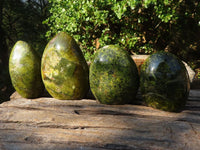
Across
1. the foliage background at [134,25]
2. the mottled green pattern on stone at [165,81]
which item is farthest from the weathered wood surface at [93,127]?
the foliage background at [134,25]

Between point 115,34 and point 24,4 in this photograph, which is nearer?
point 115,34

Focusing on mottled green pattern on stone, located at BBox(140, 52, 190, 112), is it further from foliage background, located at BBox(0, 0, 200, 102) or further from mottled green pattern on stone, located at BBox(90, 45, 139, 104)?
foliage background, located at BBox(0, 0, 200, 102)

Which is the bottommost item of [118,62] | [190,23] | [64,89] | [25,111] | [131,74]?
[25,111]

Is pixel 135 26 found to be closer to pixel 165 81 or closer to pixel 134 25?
pixel 134 25

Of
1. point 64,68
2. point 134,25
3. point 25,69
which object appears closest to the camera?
point 64,68

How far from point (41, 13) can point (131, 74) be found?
33.0 ft

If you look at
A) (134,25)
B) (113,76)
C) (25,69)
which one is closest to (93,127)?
(113,76)

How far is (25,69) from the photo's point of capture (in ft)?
7.67

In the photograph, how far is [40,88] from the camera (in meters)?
2.50

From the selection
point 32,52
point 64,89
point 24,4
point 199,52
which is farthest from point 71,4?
point 24,4

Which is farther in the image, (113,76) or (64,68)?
(64,68)

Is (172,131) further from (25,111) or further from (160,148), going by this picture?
(25,111)

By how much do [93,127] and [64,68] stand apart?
2.57ft

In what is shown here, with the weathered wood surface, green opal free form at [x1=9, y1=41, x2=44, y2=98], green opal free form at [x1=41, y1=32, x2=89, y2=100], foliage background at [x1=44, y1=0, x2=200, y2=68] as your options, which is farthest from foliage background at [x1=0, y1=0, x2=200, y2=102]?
the weathered wood surface
